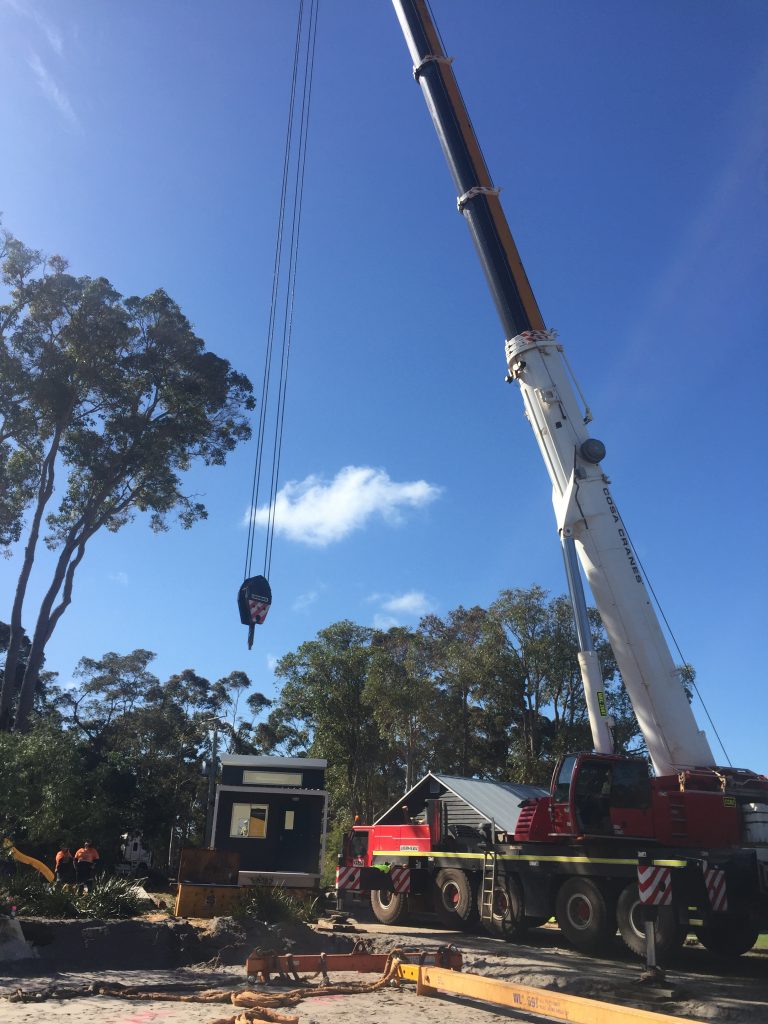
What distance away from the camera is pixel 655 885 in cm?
1029

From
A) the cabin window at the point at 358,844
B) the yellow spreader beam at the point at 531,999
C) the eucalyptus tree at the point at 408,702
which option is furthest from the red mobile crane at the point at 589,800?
the eucalyptus tree at the point at 408,702

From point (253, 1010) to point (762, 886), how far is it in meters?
7.02

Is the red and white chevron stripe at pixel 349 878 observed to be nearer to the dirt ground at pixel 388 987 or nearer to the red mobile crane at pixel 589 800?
the red mobile crane at pixel 589 800

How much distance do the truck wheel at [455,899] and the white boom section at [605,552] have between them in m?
4.75

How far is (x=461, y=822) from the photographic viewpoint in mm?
17625

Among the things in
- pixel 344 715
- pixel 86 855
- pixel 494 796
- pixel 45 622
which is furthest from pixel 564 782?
pixel 344 715

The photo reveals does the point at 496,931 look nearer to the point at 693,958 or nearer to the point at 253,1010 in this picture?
the point at 693,958

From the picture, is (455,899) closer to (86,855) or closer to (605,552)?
(605,552)

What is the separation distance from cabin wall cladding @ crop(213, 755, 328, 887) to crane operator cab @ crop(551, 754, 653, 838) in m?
7.90

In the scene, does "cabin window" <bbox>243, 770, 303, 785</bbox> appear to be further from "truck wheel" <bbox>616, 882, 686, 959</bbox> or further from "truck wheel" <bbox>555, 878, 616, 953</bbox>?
"truck wheel" <bbox>616, 882, 686, 959</bbox>

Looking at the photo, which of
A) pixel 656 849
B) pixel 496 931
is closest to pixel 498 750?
pixel 496 931

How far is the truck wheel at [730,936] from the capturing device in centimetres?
1080

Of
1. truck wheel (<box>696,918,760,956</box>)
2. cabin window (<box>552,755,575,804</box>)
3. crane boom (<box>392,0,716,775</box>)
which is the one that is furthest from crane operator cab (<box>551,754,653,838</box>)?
truck wheel (<box>696,918,760,956</box>)

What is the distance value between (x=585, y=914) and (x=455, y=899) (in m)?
3.86
